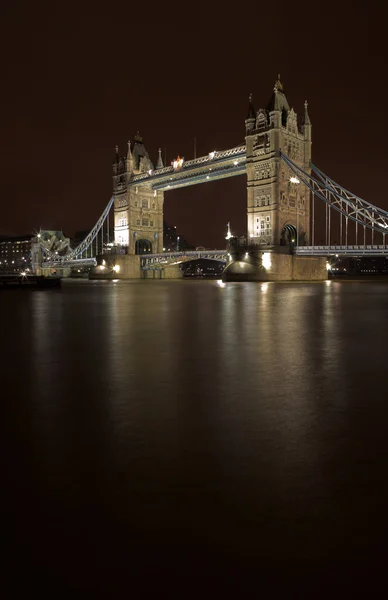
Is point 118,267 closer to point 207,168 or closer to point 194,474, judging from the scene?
point 207,168

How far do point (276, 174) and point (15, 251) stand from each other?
106 metres

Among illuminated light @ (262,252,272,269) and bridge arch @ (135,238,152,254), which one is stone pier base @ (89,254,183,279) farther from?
illuminated light @ (262,252,272,269)

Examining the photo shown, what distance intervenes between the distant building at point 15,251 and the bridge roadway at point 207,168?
75.8 meters

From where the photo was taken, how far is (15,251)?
450 feet

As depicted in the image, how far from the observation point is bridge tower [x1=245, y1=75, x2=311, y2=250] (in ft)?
163

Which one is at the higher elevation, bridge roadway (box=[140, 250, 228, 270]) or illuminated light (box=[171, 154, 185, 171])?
illuminated light (box=[171, 154, 185, 171])

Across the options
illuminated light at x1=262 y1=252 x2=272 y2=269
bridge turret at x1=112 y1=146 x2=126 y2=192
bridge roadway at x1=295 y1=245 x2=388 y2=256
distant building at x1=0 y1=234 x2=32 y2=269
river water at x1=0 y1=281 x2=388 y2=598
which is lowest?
river water at x1=0 y1=281 x2=388 y2=598

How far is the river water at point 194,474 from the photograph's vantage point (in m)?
2.00

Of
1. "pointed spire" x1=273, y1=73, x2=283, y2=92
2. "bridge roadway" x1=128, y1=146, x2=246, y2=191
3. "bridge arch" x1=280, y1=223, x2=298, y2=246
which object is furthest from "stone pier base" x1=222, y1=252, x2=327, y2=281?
"pointed spire" x1=273, y1=73, x2=283, y2=92

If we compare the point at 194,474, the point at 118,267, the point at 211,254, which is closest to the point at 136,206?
the point at 118,267

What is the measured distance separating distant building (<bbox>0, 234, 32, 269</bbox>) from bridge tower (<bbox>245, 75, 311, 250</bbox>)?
90694 millimetres

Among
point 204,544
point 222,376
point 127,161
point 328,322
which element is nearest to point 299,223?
point 127,161

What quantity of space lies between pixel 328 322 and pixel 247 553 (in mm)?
9535


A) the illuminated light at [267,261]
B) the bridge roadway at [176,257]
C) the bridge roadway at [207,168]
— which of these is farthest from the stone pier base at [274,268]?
the bridge roadway at [207,168]
